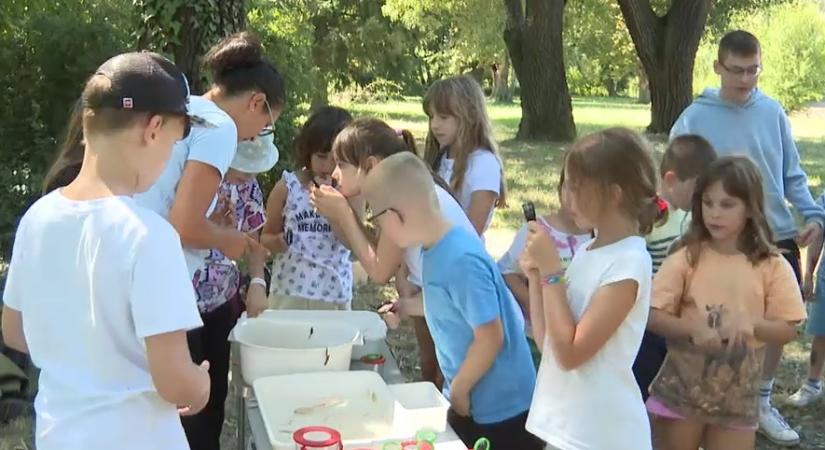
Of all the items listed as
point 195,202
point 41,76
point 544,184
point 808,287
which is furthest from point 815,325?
point 544,184

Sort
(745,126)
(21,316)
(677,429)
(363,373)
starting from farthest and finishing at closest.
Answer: (745,126), (677,429), (363,373), (21,316)

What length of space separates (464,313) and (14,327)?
3.23ft

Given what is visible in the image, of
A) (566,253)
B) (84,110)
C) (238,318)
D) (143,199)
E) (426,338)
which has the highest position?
(84,110)

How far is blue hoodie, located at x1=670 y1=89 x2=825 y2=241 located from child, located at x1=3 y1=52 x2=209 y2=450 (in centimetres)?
244

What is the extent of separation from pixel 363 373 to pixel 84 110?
94cm

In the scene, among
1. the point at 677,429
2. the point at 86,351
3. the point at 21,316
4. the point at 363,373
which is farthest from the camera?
the point at 677,429

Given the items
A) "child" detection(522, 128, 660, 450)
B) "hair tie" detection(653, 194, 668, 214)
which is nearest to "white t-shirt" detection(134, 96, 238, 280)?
"child" detection(522, 128, 660, 450)

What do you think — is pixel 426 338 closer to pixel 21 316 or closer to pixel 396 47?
pixel 21 316

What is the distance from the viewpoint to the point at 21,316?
1.68 m

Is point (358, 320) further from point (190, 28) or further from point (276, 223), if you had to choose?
point (190, 28)

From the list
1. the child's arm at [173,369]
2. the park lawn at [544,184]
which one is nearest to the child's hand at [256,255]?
the child's arm at [173,369]

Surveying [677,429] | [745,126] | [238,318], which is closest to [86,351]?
[238,318]

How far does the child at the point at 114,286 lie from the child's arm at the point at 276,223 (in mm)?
1548

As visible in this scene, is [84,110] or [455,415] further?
[455,415]
